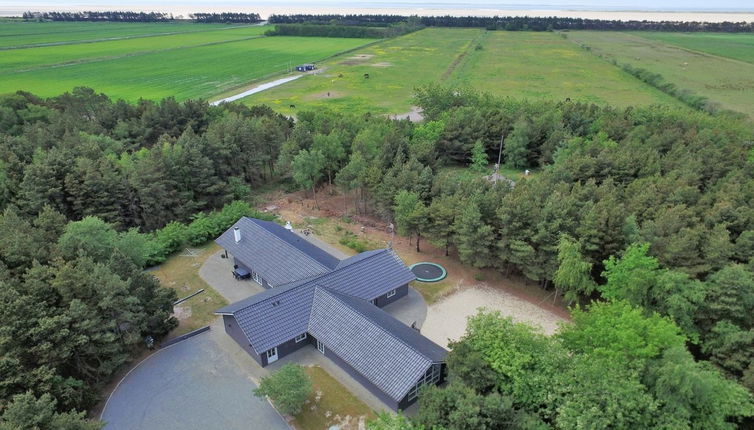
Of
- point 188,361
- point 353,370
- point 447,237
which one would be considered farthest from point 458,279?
point 188,361

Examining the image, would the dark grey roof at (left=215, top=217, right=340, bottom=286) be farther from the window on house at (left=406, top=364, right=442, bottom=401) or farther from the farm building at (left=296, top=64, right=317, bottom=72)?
the farm building at (left=296, top=64, right=317, bottom=72)

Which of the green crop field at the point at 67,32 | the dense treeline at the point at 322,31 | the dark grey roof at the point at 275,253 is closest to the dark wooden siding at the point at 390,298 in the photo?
the dark grey roof at the point at 275,253

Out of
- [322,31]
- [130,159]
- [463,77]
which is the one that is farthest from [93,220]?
[322,31]

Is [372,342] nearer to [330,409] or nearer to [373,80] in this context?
[330,409]

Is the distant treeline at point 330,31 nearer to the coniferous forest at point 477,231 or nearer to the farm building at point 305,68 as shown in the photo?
the farm building at point 305,68

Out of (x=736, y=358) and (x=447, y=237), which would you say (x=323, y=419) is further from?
(x=736, y=358)
